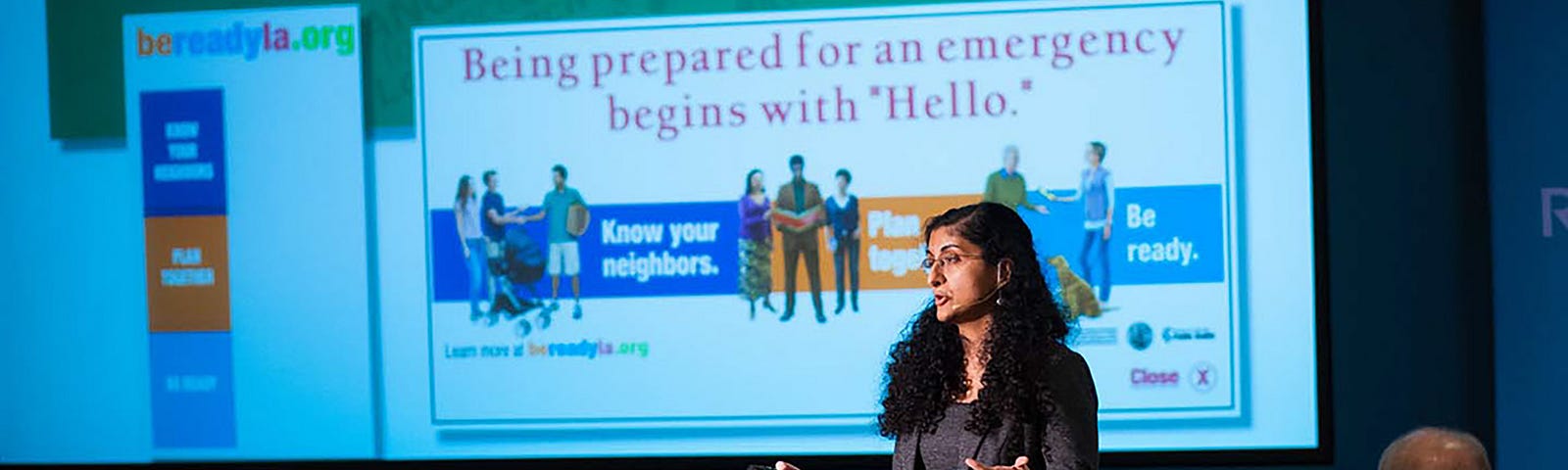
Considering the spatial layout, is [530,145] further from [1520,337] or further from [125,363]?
[1520,337]

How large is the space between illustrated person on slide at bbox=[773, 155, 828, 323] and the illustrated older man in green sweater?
0.46 meters

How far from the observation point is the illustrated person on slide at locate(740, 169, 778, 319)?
15.9 feet

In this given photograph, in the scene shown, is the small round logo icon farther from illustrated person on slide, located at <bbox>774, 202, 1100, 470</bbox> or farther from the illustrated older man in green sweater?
illustrated person on slide, located at <bbox>774, 202, 1100, 470</bbox>

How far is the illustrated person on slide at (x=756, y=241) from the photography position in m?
4.86

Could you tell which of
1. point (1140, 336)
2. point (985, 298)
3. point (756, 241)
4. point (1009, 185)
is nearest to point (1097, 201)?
point (1009, 185)

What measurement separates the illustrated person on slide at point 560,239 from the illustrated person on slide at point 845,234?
67 centimetres

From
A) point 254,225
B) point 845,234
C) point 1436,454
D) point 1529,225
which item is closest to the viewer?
point 1436,454

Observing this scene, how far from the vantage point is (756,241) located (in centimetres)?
486

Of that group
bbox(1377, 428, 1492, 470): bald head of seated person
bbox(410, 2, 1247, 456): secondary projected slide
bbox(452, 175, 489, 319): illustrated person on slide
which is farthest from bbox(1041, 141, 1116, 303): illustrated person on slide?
bbox(1377, 428, 1492, 470): bald head of seated person

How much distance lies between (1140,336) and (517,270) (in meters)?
1.67

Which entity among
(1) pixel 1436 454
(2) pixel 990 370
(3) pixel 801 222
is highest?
(3) pixel 801 222

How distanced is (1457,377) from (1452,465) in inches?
97.3

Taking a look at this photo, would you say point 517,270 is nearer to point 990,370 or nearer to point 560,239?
point 560,239

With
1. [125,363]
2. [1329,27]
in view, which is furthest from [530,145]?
[1329,27]
